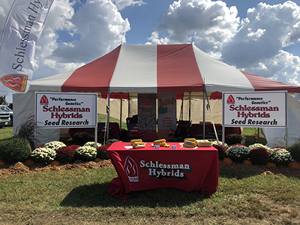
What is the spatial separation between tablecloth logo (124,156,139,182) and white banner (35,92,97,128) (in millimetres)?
2721

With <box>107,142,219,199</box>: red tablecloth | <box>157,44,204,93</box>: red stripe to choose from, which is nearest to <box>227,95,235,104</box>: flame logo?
<box>157,44,204,93</box>: red stripe

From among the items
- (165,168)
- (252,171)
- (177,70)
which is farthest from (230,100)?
(165,168)

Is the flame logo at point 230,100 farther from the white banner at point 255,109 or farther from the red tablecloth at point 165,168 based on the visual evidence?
the red tablecloth at point 165,168

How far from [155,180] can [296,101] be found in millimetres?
6087

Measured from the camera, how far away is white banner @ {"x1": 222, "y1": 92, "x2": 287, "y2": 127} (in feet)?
18.2

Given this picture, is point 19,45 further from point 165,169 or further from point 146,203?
point 146,203

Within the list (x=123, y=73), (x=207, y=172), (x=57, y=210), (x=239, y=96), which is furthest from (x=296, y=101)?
(x=57, y=210)

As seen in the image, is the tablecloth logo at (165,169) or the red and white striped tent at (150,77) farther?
the red and white striped tent at (150,77)

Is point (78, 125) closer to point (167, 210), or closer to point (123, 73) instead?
point (123, 73)

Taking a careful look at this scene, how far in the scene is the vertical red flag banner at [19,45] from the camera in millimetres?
5434

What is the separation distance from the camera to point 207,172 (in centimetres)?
342

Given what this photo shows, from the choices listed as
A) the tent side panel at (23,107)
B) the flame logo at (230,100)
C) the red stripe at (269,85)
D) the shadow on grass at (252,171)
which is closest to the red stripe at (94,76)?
the tent side panel at (23,107)

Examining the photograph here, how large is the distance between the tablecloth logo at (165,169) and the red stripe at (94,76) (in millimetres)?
3846

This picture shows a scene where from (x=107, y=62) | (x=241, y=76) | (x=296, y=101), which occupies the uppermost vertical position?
(x=107, y=62)
